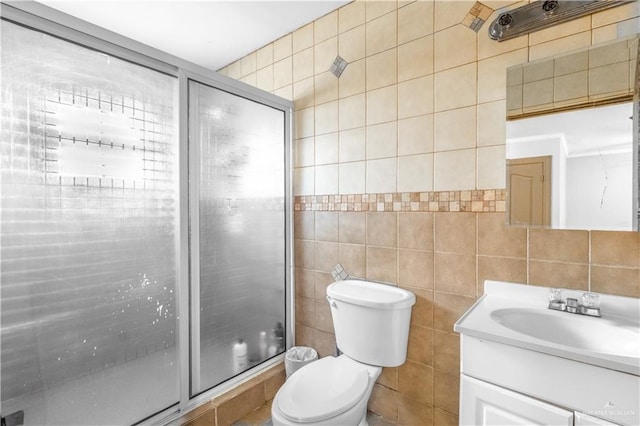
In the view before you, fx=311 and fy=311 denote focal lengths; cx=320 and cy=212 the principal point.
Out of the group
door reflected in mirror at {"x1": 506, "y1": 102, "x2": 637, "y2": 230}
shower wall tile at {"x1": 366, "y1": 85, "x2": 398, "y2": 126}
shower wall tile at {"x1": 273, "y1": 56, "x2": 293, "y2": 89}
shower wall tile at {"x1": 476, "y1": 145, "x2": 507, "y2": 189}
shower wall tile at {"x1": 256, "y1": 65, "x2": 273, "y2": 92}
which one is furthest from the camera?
shower wall tile at {"x1": 256, "y1": 65, "x2": 273, "y2": 92}

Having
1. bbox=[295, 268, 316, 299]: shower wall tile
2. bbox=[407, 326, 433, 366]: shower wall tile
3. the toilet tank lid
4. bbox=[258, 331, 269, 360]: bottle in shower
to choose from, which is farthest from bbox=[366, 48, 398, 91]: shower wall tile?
bbox=[258, 331, 269, 360]: bottle in shower

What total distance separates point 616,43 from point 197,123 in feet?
5.75

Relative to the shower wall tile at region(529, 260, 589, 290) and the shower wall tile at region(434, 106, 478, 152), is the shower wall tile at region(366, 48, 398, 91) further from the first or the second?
the shower wall tile at region(529, 260, 589, 290)

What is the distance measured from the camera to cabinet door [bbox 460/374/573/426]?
920mm

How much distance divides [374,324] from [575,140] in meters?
1.12

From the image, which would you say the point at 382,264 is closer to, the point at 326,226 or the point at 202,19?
the point at 326,226

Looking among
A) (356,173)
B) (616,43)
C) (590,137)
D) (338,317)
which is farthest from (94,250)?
(616,43)

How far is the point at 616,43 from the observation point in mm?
1129

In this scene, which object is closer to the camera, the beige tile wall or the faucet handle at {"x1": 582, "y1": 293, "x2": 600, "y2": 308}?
the faucet handle at {"x1": 582, "y1": 293, "x2": 600, "y2": 308}

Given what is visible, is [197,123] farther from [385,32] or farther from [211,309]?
[385,32]

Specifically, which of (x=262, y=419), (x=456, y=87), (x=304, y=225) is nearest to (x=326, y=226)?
(x=304, y=225)

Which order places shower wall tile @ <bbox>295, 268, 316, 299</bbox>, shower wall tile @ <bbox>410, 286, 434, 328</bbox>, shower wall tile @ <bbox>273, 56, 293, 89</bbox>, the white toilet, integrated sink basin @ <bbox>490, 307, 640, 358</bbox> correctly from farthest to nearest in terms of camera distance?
shower wall tile @ <bbox>273, 56, 293, 89</bbox> → shower wall tile @ <bbox>295, 268, 316, 299</bbox> → shower wall tile @ <bbox>410, 286, 434, 328</bbox> → the white toilet → integrated sink basin @ <bbox>490, 307, 640, 358</bbox>

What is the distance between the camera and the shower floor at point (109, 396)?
113 cm

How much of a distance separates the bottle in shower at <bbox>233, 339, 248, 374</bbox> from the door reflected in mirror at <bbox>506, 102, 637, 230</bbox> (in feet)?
5.04
